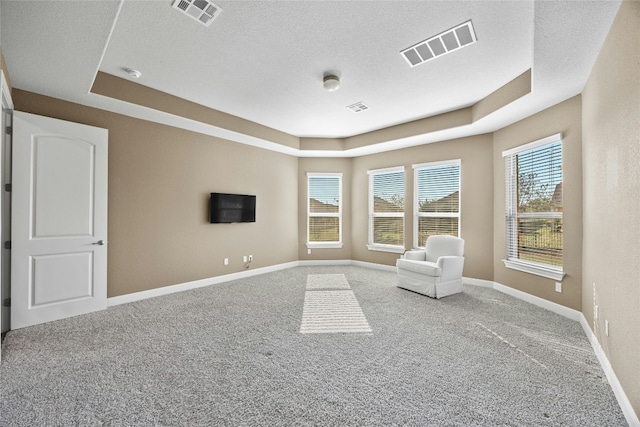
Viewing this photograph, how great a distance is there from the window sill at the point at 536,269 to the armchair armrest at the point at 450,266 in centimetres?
72

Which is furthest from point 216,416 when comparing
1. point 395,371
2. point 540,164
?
point 540,164

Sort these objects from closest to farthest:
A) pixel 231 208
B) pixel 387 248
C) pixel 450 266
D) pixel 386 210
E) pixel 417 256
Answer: pixel 450 266
pixel 417 256
pixel 231 208
pixel 387 248
pixel 386 210

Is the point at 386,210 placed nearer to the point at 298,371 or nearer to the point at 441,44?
the point at 441,44

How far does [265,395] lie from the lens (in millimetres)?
1944

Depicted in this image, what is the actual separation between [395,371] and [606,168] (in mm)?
2379

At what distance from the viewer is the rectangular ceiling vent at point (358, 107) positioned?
14.4 feet

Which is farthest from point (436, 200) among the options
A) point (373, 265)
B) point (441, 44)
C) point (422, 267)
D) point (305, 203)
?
point (441, 44)

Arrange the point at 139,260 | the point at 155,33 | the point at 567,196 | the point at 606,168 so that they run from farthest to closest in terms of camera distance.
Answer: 1. the point at 139,260
2. the point at 567,196
3. the point at 155,33
4. the point at 606,168

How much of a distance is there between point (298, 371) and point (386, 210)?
15.1 feet

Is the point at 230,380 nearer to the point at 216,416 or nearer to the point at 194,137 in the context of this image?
the point at 216,416

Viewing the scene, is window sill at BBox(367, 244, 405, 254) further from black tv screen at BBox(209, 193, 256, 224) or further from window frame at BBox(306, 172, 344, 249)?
black tv screen at BBox(209, 193, 256, 224)

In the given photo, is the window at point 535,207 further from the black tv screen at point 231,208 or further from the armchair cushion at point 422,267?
the black tv screen at point 231,208

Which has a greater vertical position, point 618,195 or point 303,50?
point 303,50

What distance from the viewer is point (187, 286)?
15.2 feet
